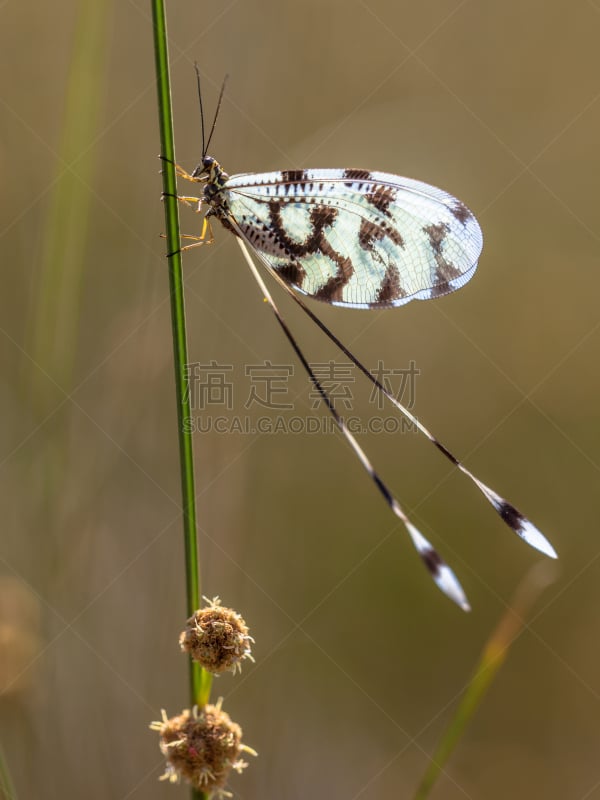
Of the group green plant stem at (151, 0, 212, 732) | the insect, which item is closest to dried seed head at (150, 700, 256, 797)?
green plant stem at (151, 0, 212, 732)

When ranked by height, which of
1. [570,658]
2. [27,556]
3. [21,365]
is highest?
[21,365]

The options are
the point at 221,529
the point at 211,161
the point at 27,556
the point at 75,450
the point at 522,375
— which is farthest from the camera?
the point at 522,375

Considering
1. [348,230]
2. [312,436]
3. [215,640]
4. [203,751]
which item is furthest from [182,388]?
[312,436]

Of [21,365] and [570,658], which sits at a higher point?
[21,365]

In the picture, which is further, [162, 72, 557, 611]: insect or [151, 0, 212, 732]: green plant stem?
[162, 72, 557, 611]: insect

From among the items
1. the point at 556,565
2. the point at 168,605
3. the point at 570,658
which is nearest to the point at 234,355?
the point at 168,605

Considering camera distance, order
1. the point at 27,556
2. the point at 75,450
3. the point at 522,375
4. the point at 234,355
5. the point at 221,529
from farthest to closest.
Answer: the point at 522,375, the point at 234,355, the point at 221,529, the point at 75,450, the point at 27,556

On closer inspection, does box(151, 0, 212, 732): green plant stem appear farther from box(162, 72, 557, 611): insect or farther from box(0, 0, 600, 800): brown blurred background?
box(0, 0, 600, 800): brown blurred background

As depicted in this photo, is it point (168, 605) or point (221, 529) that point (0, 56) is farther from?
point (168, 605)
